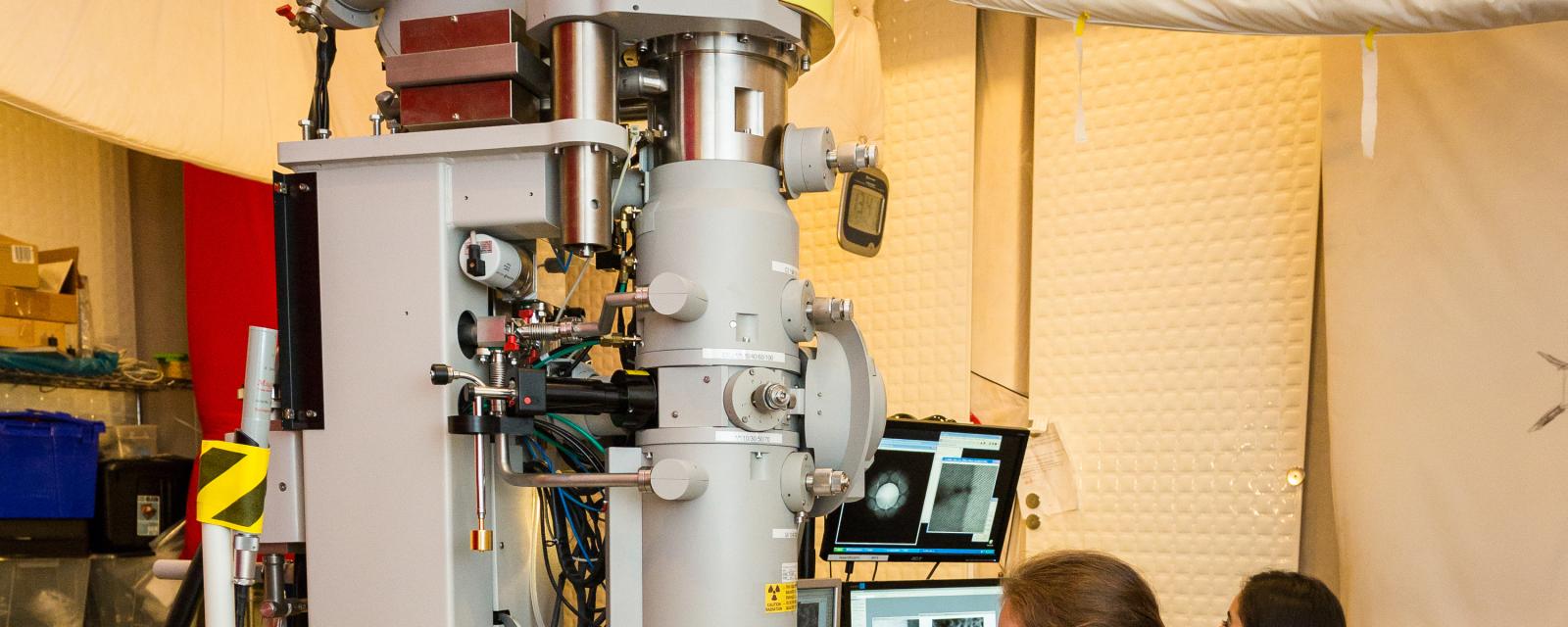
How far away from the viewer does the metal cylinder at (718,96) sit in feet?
6.56

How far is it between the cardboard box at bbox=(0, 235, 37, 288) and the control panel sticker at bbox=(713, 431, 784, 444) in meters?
3.42

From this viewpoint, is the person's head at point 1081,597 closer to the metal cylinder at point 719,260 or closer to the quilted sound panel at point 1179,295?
the metal cylinder at point 719,260

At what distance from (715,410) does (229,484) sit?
696 mm

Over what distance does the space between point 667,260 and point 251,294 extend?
10.3 feet

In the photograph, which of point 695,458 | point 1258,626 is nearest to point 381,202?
point 695,458

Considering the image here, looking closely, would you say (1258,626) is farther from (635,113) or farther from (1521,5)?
(635,113)

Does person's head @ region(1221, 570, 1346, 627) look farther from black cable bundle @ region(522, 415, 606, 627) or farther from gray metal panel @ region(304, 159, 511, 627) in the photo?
gray metal panel @ region(304, 159, 511, 627)

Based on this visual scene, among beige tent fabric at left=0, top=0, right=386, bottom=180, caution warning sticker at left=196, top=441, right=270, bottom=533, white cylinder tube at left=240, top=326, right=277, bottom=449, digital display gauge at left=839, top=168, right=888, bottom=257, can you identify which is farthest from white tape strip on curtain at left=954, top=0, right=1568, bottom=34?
beige tent fabric at left=0, top=0, right=386, bottom=180

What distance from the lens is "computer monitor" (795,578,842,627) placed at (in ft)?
7.32

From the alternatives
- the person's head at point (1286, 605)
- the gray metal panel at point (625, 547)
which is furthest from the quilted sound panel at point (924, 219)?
the gray metal panel at point (625, 547)

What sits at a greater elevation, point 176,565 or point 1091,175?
point 1091,175

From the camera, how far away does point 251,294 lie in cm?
456

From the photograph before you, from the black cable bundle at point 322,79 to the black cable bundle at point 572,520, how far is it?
2.03ft

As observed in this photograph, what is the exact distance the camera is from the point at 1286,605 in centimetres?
202
